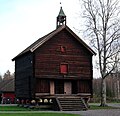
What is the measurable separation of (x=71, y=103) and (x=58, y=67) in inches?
210

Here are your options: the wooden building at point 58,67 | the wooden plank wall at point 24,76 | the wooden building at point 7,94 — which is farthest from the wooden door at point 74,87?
the wooden building at point 7,94

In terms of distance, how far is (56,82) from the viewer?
44438mm

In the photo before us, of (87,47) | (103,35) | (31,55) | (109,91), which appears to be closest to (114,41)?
(103,35)

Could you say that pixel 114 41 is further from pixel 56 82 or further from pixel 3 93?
pixel 3 93

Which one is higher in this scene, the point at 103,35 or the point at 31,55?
the point at 103,35

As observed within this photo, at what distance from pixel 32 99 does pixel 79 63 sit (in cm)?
800

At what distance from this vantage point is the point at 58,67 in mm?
42969

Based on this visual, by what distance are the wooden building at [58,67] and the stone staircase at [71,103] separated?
1.01 metres

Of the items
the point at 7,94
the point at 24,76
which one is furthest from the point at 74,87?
the point at 7,94

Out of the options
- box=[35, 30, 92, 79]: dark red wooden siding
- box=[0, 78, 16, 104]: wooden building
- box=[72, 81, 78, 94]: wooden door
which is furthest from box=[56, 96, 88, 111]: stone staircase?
box=[0, 78, 16, 104]: wooden building

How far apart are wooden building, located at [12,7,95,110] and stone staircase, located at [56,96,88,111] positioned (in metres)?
1.01

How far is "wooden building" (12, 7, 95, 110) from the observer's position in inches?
1644

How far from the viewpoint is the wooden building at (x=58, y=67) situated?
41.8 m

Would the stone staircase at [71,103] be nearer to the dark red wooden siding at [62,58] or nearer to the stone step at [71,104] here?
the stone step at [71,104]
